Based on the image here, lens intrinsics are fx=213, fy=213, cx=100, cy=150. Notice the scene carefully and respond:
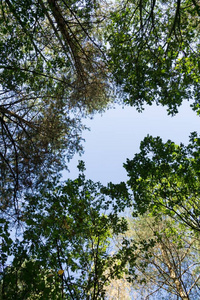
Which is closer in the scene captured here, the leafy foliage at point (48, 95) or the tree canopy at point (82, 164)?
the tree canopy at point (82, 164)

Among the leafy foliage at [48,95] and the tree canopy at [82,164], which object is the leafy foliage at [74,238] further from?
the leafy foliage at [48,95]

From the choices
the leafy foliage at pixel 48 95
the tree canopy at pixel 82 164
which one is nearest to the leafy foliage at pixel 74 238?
the tree canopy at pixel 82 164

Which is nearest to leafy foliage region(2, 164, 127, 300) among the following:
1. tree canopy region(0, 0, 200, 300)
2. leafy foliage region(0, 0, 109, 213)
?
tree canopy region(0, 0, 200, 300)

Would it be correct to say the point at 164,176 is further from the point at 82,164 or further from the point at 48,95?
the point at 48,95

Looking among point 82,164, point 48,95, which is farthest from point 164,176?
point 48,95

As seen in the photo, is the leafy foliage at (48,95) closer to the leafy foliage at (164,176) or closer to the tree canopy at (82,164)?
the tree canopy at (82,164)

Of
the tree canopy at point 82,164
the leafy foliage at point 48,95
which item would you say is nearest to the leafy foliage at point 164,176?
the tree canopy at point 82,164

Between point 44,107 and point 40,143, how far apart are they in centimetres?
179

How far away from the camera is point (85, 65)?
9961 mm

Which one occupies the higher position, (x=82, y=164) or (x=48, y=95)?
(x=48, y=95)

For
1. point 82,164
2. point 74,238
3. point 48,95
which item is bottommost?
point 74,238

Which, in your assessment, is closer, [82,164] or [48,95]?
[82,164]

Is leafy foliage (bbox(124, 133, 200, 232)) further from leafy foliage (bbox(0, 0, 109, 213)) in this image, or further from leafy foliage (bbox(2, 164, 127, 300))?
leafy foliage (bbox(0, 0, 109, 213))

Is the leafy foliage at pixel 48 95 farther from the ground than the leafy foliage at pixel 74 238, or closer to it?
farther from the ground
